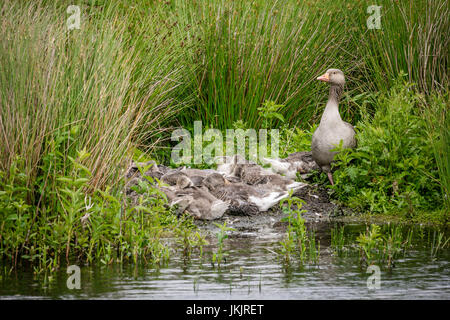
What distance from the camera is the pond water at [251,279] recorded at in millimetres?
5164

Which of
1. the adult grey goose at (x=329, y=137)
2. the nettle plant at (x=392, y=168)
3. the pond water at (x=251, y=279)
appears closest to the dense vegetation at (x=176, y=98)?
the nettle plant at (x=392, y=168)

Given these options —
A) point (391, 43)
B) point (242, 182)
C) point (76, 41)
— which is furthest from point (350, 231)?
point (391, 43)

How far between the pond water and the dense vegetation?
1.19ft

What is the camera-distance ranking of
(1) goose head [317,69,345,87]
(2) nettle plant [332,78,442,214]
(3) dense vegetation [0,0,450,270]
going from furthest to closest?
(1) goose head [317,69,345,87] → (2) nettle plant [332,78,442,214] → (3) dense vegetation [0,0,450,270]

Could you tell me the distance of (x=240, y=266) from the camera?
5.98 meters

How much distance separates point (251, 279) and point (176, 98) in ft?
17.5

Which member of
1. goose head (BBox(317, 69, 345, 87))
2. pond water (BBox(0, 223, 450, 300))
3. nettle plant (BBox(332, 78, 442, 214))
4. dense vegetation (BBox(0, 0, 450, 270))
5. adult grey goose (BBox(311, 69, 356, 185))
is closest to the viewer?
pond water (BBox(0, 223, 450, 300))

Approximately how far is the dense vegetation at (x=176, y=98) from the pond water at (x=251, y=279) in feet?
1.19

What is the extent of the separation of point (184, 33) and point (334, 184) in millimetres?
3535

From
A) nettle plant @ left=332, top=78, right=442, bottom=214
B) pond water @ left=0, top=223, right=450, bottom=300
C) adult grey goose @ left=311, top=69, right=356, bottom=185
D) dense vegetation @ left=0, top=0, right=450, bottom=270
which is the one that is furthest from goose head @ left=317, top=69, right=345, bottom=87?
pond water @ left=0, top=223, right=450, bottom=300

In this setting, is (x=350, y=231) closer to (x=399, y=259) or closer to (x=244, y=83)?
(x=399, y=259)

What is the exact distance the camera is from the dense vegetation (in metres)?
6.22

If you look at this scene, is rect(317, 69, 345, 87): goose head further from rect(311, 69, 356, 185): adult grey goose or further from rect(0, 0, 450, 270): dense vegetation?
rect(0, 0, 450, 270): dense vegetation

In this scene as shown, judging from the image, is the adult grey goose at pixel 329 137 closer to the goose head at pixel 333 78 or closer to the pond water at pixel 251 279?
the goose head at pixel 333 78
